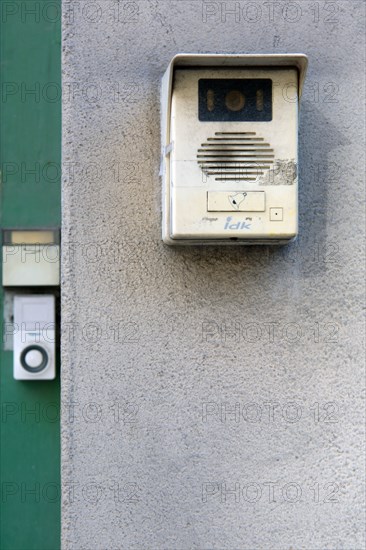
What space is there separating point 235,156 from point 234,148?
0.08ft

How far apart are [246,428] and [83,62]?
4.35 feet

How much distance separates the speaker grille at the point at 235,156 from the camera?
1.94m

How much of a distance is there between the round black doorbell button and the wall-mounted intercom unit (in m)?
0.93

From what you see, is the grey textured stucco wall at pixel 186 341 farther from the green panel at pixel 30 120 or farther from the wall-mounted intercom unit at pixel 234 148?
the green panel at pixel 30 120

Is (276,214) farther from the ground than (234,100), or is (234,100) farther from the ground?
(234,100)

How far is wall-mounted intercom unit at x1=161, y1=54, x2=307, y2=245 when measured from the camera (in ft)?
6.35

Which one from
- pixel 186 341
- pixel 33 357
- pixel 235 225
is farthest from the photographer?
pixel 33 357

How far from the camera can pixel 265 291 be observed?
221cm

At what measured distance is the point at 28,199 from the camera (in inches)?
103

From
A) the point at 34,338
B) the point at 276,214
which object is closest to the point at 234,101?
the point at 276,214

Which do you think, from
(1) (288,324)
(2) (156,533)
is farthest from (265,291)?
(2) (156,533)

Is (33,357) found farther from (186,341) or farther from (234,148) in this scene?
(234,148)

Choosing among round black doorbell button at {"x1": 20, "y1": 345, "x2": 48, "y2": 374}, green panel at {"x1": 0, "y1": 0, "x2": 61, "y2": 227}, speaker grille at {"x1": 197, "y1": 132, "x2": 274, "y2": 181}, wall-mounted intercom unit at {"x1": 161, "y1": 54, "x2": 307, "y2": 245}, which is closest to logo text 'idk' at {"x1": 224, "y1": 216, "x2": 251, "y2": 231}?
wall-mounted intercom unit at {"x1": 161, "y1": 54, "x2": 307, "y2": 245}

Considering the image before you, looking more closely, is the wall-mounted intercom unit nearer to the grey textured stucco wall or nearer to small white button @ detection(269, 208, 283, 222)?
small white button @ detection(269, 208, 283, 222)
